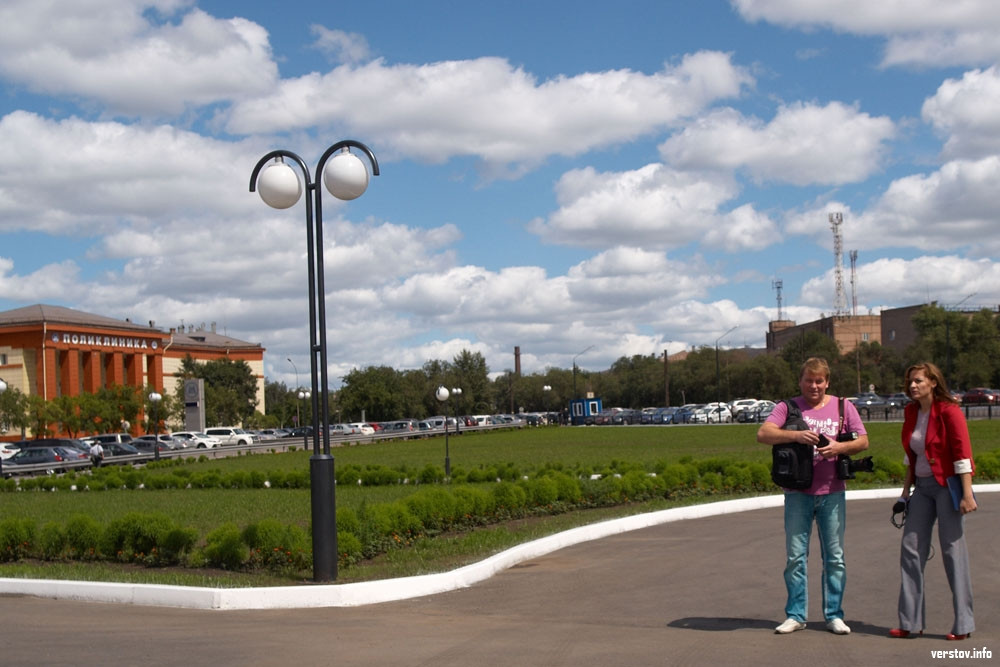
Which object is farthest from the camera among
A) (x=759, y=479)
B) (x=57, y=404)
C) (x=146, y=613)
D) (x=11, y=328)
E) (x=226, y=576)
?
(x=11, y=328)

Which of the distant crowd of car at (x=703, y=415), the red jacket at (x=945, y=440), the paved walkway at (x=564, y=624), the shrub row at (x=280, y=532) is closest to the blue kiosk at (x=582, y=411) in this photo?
the distant crowd of car at (x=703, y=415)

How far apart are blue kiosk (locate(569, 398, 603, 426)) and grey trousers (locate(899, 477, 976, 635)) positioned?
80082 millimetres

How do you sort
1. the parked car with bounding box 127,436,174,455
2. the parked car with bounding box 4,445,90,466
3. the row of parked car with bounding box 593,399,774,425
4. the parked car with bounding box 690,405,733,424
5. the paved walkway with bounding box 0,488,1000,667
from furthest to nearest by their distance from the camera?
the parked car with bounding box 690,405,733,424 < the row of parked car with bounding box 593,399,774,425 < the parked car with bounding box 127,436,174,455 < the parked car with bounding box 4,445,90,466 < the paved walkway with bounding box 0,488,1000,667

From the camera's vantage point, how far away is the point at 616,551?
12305 mm

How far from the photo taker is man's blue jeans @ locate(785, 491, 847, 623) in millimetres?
6863

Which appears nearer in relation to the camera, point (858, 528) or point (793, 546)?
point (793, 546)

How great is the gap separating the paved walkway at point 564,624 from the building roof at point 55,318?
246ft

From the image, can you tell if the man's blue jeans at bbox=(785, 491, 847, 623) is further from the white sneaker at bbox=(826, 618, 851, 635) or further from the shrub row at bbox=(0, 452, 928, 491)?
the shrub row at bbox=(0, 452, 928, 491)

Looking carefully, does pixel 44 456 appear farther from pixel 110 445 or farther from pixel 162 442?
pixel 162 442

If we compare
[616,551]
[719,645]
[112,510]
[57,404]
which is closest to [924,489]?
[719,645]

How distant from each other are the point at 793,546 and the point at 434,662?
8.17 ft

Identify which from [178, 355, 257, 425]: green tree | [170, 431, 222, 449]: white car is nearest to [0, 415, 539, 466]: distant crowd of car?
[170, 431, 222, 449]: white car

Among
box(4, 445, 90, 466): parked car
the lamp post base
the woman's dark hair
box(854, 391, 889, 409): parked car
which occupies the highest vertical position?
the woman's dark hair

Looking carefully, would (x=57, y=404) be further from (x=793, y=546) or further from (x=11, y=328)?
(x=793, y=546)
